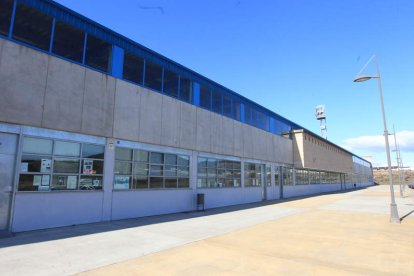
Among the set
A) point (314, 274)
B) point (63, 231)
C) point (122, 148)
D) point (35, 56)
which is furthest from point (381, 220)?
point (35, 56)

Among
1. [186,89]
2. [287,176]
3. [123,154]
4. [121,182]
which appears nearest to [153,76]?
[186,89]

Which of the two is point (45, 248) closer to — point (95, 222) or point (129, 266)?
point (129, 266)

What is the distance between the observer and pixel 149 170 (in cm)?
1529

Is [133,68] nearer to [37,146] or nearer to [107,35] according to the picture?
[107,35]

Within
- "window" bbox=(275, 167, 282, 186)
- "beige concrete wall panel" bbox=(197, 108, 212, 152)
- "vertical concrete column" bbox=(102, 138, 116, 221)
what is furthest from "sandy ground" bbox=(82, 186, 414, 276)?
"window" bbox=(275, 167, 282, 186)

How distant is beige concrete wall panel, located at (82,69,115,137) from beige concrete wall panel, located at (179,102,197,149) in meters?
4.94

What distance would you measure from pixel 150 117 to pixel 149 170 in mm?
2706

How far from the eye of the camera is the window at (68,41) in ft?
40.4

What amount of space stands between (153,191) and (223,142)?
754 cm

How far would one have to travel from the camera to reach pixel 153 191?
603 inches

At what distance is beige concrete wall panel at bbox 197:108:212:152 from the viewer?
1891cm

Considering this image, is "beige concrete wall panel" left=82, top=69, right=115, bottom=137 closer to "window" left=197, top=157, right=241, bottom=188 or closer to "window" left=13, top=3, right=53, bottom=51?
"window" left=13, top=3, right=53, bottom=51

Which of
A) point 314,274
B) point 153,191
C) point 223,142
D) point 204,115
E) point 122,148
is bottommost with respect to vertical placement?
point 314,274

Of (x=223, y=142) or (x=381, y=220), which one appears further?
(x=223, y=142)
